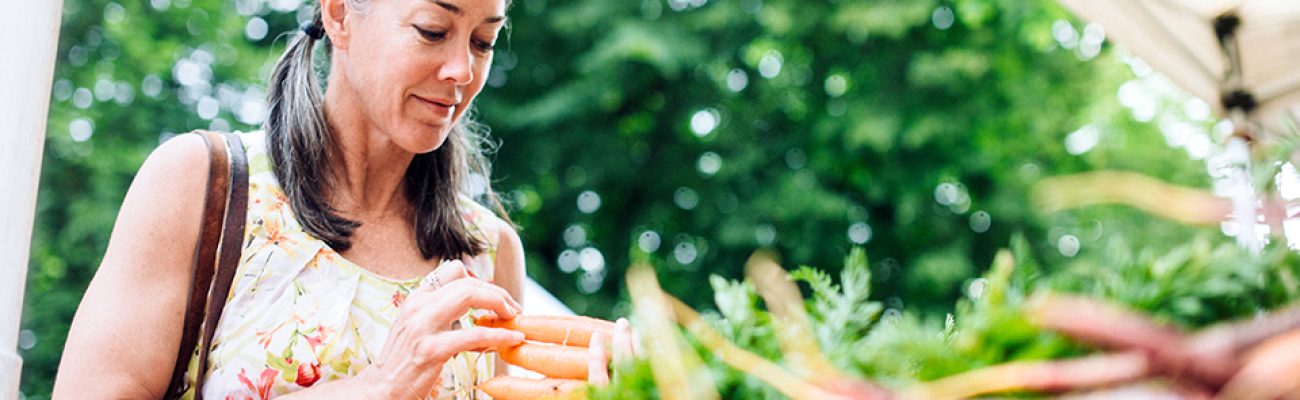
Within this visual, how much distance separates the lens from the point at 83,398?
149 cm

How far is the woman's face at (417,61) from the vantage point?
68.9 inches

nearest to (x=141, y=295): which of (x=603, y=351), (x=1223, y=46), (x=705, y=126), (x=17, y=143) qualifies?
(x=17, y=143)

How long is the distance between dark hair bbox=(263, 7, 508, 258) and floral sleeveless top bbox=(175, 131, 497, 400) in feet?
0.09

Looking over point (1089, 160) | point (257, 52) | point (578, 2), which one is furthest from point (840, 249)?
point (257, 52)

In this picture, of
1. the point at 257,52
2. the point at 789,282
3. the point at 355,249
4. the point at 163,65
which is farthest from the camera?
the point at 257,52

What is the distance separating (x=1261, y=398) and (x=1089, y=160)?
29.7 ft

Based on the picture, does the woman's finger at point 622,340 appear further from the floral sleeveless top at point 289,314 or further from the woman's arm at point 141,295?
the woman's arm at point 141,295

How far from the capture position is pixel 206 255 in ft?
5.26

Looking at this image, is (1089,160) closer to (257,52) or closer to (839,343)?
(257,52)

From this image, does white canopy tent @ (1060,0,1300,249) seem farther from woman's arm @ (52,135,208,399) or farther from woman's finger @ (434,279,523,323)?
woman's arm @ (52,135,208,399)

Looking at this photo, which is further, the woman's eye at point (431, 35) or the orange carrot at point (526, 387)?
the woman's eye at point (431, 35)

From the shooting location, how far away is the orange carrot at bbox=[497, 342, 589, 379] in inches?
49.3

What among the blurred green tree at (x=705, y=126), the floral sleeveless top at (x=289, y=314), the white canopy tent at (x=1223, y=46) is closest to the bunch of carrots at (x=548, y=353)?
the floral sleeveless top at (x=289, y=314)

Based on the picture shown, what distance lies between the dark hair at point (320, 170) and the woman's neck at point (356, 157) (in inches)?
0.6
